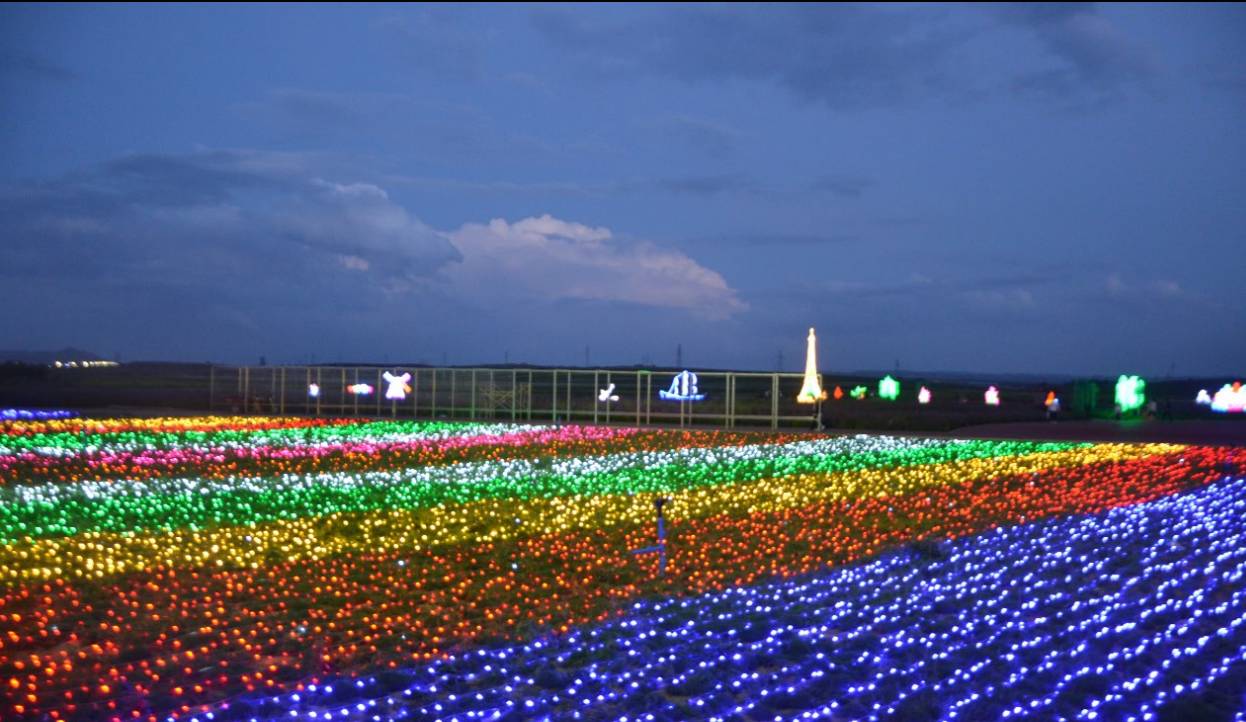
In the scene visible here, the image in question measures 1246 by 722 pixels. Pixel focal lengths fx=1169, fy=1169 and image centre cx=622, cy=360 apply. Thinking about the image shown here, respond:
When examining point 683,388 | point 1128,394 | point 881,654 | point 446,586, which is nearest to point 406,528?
point 446,586

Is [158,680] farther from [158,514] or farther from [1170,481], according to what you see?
[1170,481]

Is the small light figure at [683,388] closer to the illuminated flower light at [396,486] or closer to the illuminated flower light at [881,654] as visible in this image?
the illuminated flower light at [396,486]

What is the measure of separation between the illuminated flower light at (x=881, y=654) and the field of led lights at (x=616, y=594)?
2 centimetres

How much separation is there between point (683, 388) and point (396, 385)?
27.4 ft

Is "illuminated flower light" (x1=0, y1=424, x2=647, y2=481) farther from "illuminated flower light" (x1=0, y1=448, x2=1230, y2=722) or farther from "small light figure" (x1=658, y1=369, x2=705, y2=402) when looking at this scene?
"illuminated flower light" (x1=0, y1=448, x2=1230, y2=722)

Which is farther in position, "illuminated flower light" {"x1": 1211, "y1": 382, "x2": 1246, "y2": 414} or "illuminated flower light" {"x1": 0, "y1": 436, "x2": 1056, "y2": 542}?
"illuminated flower light" {"x1": 1211, "y1": 382, "x2": 1246, "y2": 414}

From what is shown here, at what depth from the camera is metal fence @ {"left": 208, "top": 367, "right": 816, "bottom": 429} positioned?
29.2m

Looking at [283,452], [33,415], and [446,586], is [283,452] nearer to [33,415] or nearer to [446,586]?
[446,586]

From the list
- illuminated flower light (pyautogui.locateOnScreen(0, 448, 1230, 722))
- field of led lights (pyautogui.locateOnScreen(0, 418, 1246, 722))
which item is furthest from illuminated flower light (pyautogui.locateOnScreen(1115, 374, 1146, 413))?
illuminated flower light (pyautogui.locateOnScreen(0, 448, 1230, 722))

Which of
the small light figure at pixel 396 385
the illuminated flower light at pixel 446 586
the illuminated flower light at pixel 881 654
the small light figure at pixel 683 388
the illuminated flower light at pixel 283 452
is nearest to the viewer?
the illuminated flower light at pixel 881 654

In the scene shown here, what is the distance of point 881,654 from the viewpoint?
6.88 meters

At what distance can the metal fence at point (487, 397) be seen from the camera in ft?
95.9

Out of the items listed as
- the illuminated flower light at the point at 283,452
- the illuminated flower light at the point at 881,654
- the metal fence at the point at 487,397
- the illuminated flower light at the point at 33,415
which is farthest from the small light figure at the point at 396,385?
the illuminated flower light at the point at 881,654

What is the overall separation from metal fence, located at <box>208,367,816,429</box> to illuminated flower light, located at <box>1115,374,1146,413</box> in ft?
29.2
